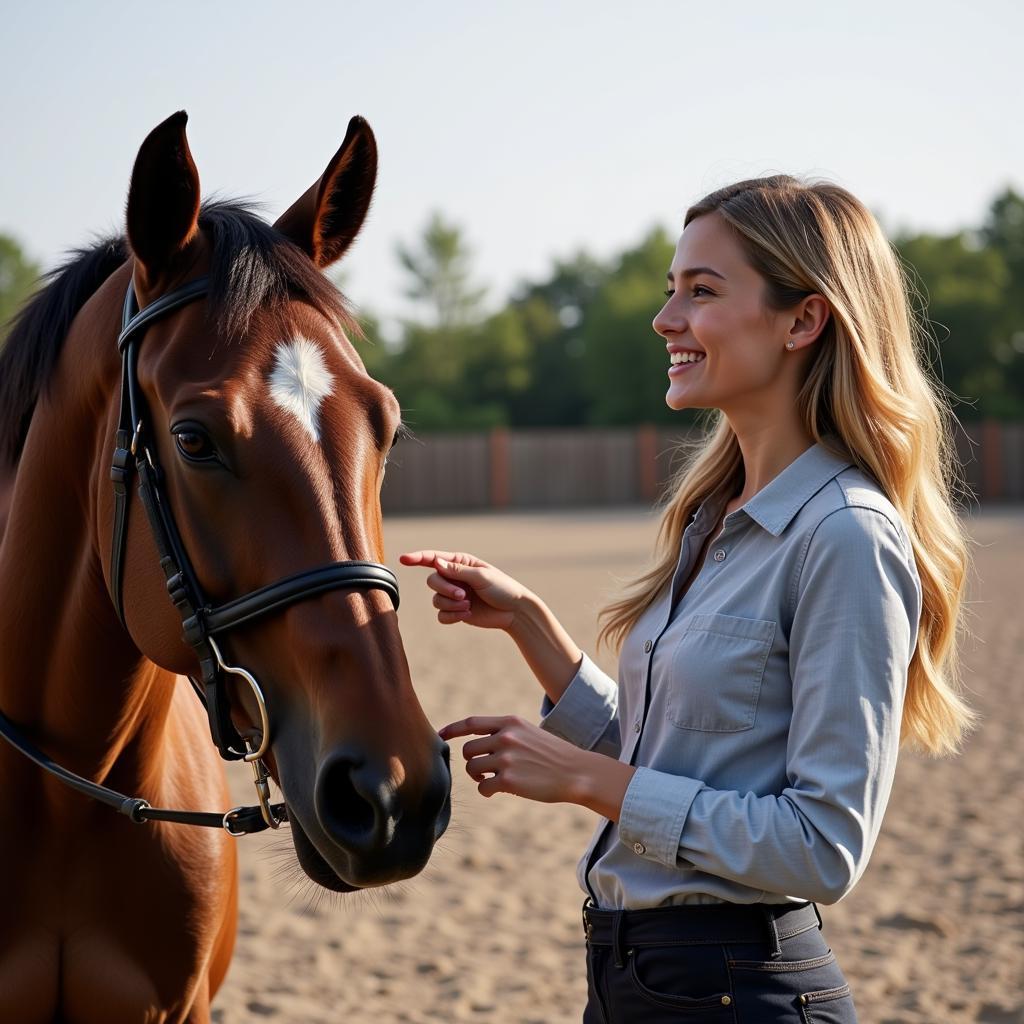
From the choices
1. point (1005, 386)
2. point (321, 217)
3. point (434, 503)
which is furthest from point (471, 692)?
point (1005, 386)

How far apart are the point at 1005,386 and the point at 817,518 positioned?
130 ft

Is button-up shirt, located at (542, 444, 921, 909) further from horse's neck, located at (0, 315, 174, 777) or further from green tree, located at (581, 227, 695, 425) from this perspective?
green tree, located at (581, 227, 695, 425)

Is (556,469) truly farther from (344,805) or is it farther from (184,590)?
(344,805)

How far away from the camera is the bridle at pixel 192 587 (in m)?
1.77

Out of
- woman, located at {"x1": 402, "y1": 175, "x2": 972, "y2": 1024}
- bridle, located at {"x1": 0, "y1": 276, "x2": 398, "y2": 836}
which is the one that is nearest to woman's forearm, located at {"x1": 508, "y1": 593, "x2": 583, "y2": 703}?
woman, located at {"x1": 402, "y1": 175, "x2": 972, "y2": 1024}

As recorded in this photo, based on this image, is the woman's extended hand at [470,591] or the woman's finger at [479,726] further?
the woman's extended hand at [470,591]

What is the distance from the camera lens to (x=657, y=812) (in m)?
1.83

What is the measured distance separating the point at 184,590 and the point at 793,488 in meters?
1.04

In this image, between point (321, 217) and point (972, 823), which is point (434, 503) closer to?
point (972, 823)

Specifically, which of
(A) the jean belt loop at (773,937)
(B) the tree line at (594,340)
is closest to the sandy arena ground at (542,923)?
(A) the jean belt loop at (773,937)

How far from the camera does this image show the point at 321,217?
2.33m

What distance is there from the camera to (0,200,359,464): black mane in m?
1.95

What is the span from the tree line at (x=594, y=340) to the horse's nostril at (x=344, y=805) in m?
30.5

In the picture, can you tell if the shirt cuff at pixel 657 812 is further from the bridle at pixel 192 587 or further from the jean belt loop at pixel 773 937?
the bridle at pixel 192 587
